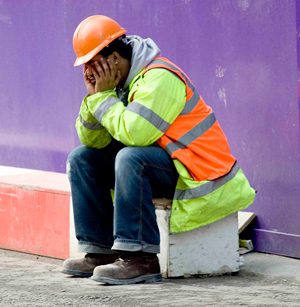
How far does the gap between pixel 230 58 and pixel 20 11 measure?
2.57 meters

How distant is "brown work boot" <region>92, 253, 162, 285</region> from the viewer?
3488 millimetres

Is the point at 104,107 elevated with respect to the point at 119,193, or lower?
elevated

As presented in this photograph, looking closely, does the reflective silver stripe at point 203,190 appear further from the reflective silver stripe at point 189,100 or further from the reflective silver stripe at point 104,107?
the reflective silver stripe at point 104,107

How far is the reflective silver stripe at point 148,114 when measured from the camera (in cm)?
353

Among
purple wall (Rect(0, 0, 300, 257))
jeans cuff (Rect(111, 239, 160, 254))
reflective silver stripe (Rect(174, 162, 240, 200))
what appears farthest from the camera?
purple wall (Rect(0, 0, 300, 257))

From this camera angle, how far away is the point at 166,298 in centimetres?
319

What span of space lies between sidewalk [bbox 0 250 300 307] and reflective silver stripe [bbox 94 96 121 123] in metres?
0.89

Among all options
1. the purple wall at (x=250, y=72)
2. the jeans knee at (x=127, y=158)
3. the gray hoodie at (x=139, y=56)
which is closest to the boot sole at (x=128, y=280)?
the jeans knee at (x=127, y=158)

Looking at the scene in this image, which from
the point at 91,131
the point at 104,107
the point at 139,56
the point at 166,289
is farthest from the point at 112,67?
the point at 166,289

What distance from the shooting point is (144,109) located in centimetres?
354

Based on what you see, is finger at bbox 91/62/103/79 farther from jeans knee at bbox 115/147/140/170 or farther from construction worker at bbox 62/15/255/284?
jeans knee at bbox 115/147/140/170

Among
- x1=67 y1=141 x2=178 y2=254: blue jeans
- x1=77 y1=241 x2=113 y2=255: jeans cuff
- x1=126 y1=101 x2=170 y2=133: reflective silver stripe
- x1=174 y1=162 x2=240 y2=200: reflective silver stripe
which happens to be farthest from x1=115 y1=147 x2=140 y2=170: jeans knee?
x1=77 y1=241 x2=113 y2=255: jeans cuff

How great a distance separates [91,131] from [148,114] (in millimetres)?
441

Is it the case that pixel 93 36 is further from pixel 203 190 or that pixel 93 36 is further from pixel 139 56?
pixel 203 190
